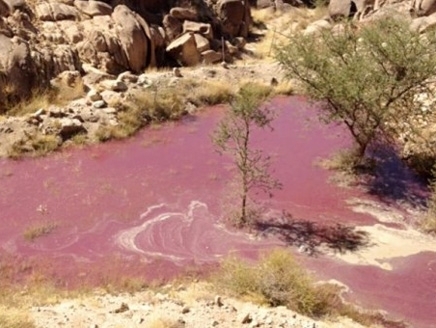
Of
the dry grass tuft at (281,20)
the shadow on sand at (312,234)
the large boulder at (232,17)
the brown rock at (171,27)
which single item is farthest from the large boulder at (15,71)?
the dry grass tuft at (281,20)

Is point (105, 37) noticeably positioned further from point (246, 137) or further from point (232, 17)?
point (246, 137)

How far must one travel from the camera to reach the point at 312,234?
42.9 feet

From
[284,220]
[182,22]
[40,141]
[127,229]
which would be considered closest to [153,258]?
[127,229]

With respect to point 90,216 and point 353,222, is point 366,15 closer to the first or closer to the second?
point 353,222

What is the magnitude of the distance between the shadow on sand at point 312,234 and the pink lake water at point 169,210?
57 mm

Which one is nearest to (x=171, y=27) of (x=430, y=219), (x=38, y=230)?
(x=38, y=230)

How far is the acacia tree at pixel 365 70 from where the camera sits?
47.4 ft

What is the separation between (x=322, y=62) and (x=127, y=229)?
21.3ft

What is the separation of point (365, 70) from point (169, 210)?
5984mm

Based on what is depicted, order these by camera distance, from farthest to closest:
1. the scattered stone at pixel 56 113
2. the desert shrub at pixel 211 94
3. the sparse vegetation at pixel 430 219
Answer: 1. the desert shrub at pixel 211 94
2. the scattered stone at pixel 56 113
3. the sparse vegetation at pixel 430 219

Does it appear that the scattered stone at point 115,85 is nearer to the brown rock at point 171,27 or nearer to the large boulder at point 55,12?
the large boulder at point 55,12

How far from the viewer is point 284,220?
44.7ft

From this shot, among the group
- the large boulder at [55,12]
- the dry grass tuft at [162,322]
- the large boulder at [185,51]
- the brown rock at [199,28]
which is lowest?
the dry grass tuft at [162,322]

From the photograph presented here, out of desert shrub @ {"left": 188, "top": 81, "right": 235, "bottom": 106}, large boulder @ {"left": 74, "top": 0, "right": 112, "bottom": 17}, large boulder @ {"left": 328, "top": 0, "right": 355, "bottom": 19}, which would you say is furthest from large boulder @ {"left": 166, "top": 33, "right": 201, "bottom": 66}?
large boulder @ {"left": 328, "top": 0, "right": 355, "bottom": 19}
